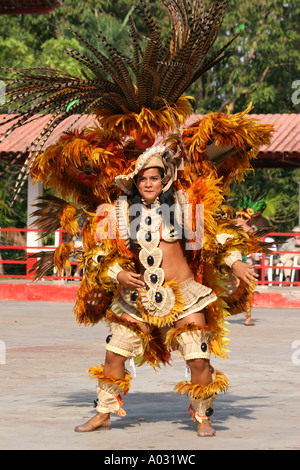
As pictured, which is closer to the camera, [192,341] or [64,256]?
[192,341]

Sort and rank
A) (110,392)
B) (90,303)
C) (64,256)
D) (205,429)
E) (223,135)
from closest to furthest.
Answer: (205,429) < (110,392) < (223,135) < (90,303) < (64,256)

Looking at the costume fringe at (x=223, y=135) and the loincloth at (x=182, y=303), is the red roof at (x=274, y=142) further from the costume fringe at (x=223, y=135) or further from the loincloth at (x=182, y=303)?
the loincloth at (x=182, y=303)

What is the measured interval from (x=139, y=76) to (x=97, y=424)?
2.23 m

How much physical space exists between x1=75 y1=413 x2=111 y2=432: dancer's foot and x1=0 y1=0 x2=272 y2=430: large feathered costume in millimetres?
234

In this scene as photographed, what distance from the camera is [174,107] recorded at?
627 cm

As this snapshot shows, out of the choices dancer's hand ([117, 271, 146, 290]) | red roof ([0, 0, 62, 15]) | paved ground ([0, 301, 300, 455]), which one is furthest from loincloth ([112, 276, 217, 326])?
red roof ([0, 0, 62, 15])

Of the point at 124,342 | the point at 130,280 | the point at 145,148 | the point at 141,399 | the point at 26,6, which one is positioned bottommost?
the point at 141,399

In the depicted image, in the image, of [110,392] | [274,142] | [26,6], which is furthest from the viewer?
[26,6]

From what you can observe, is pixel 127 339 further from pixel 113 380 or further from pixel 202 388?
pixel 202 388

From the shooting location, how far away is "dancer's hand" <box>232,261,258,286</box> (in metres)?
5.90

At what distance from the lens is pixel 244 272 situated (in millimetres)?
5934

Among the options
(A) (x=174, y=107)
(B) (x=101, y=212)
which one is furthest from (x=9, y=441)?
(A) (x=174, y=107)

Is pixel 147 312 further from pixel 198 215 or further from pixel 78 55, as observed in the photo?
pixel 78 55

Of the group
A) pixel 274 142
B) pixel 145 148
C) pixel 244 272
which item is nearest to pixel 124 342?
pixel 244 272
